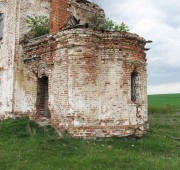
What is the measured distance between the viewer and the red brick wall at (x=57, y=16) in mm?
11591

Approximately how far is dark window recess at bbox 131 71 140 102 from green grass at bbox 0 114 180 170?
1.55m

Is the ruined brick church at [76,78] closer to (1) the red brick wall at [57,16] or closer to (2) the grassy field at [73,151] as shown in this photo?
(1) the red brick wall at [57,16]

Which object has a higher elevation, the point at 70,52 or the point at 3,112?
the point at 70,52

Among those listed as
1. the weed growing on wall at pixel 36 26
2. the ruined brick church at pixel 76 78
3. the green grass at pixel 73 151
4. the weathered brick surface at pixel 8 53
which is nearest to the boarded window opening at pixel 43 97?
the ruined brick church at pixel 76 78

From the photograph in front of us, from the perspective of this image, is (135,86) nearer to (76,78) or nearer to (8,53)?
(76,78)

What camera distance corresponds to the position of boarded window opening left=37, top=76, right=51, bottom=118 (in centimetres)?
1214

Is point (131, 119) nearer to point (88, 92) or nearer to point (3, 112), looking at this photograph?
point (88, 92)

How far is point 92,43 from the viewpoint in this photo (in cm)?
1053

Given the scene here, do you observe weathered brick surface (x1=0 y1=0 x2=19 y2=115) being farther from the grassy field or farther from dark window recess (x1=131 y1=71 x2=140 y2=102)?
dark window recess (x1=131 y1=71 x2=140 y2=102)

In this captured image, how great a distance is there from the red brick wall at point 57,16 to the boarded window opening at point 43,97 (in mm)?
2080

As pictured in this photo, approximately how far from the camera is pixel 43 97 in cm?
1229

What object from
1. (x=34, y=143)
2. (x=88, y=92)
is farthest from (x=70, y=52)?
(x=34, y=143)

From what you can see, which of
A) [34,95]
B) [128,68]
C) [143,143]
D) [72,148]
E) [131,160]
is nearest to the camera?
[131,160]

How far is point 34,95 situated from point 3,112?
1.58 m
